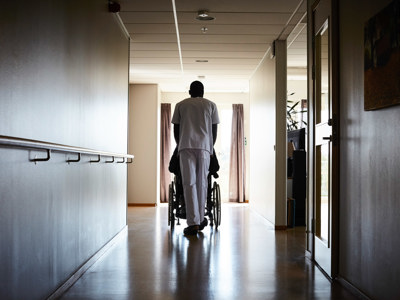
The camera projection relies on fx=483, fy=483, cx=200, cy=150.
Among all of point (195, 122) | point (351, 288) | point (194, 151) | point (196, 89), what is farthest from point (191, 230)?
point (351, 288)

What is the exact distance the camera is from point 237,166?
35.6 feet

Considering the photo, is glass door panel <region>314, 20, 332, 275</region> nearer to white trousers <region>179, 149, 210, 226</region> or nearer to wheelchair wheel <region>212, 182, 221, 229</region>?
white trousers <region>179, 149, 210, 226</region>

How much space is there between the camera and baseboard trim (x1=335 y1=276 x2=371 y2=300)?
8.98 ft

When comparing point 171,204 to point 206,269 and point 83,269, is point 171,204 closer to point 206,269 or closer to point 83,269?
point 206,269

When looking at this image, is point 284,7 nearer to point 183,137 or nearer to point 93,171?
point 183,137

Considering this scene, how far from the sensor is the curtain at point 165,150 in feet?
35.1

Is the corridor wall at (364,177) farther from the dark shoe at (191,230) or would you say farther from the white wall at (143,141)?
the white wall at (143,141)

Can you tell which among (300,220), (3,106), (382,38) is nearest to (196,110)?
(300,220)

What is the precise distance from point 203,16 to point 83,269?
2989 mm

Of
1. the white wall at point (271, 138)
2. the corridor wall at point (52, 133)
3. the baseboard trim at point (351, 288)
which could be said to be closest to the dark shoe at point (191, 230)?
the corridor wall at point (52, 133)

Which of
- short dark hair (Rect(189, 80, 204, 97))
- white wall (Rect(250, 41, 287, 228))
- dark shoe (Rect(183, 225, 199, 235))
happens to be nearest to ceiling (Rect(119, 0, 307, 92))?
white wall (Rect(250, 41, 287, 228))

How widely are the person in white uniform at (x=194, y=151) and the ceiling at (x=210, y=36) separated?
38.1 inches

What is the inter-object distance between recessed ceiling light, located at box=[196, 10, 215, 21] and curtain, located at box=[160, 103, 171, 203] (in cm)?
563

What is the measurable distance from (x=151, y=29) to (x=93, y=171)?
2.51 m
